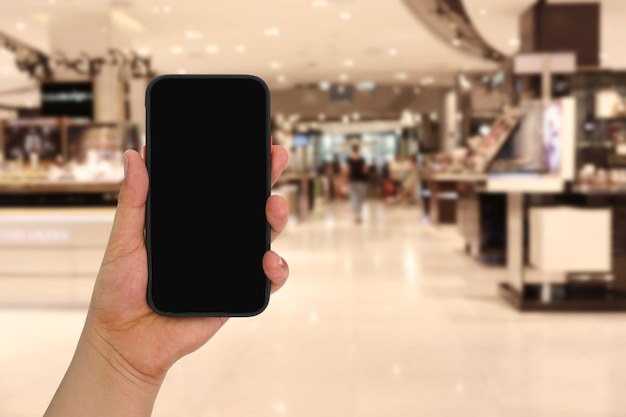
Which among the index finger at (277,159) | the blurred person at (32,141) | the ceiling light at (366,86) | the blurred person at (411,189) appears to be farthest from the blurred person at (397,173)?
the index finger at (277,159)

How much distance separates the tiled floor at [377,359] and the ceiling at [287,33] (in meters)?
4.93

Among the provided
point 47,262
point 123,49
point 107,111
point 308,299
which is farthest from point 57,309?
point 123,49

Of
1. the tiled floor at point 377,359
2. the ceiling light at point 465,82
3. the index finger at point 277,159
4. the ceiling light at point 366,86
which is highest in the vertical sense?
the ceiling light at point 366,86

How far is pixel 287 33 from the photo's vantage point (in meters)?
12.3

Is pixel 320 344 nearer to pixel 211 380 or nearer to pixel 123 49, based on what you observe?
pixel 211 380

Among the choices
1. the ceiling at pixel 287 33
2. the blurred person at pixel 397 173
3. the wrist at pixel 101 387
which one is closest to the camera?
the wrist at pixel 101 387

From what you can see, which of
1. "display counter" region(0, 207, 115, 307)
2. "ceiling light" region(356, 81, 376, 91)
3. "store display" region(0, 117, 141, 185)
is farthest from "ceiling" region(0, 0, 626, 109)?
"display counter" region(0, 207, 115, 307)

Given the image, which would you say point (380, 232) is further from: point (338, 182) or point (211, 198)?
point (338, 182)

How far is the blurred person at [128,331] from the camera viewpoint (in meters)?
0.85

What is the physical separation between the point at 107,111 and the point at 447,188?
5.53m

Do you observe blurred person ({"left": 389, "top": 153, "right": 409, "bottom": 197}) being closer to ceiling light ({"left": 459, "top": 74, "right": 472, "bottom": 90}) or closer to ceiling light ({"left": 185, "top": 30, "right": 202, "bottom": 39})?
ceiling light ({"left": 459, "top": 74, "right": 472, "bottom": 90})

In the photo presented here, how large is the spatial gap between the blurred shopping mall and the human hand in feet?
0.36

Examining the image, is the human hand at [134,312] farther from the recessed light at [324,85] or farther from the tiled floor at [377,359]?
the recessed light at [324,85]

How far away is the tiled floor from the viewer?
11.0 ft
